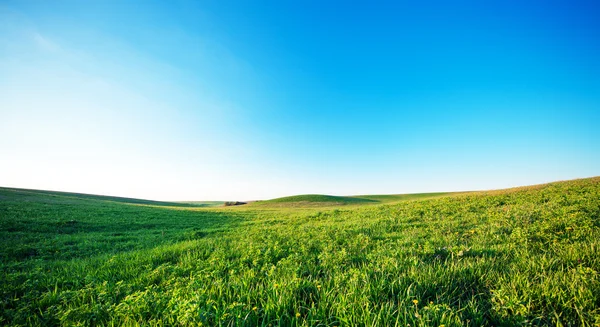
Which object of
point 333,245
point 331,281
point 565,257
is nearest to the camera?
point 331,281

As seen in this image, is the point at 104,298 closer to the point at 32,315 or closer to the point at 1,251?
the point at 32,315

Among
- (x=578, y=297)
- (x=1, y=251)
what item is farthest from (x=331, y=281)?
(x=1, y=251)

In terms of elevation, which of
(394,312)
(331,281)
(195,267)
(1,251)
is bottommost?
(1,251)

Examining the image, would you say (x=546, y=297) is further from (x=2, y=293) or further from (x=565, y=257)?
(x=2, y=293)

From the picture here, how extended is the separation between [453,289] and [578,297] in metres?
1.43

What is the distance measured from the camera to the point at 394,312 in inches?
105

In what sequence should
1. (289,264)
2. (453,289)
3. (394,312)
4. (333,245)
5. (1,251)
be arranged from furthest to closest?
(1,251)
(333,245)
(289,264)
(453,289)
(394,312)

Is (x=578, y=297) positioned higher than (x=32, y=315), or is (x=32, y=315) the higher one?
(x=578, y=297)

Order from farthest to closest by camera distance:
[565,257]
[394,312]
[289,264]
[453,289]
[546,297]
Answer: [289,264]
[565,257]
[453,289]
[546,297]
[394,312]

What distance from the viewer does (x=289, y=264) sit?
17.9ft

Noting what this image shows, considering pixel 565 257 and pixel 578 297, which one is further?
pixel 565 257

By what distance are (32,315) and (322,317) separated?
4835 millimetres

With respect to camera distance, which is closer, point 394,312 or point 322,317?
point 394,312

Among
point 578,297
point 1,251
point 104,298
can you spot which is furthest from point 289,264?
point 1,251
